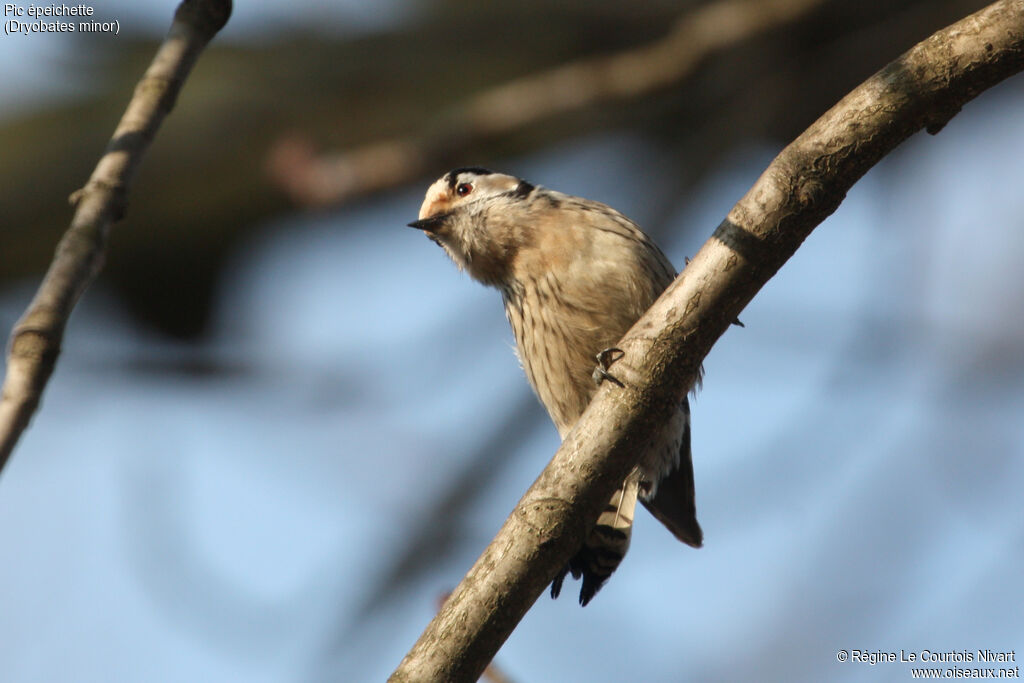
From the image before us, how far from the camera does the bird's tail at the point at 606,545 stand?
3773 millimetres

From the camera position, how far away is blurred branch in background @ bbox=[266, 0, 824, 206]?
396cm

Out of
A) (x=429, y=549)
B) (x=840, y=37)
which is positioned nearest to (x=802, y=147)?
(x=429, y=549)

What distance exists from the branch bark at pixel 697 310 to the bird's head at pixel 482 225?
1766mm

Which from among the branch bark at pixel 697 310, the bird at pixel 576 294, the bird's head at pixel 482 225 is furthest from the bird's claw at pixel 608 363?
the bird's head at pixel 482 225

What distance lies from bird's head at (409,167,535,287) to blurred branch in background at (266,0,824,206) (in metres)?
0.27

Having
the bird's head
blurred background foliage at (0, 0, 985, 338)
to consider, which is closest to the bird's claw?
the bird's head

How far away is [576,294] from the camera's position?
12.9 feet

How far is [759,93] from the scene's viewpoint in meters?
6.09

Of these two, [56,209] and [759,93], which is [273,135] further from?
[759,93]

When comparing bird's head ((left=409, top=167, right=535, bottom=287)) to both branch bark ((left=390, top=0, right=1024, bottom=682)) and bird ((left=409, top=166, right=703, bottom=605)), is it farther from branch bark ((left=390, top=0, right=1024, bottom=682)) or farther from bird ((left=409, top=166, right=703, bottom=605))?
branch bark ((left=390, top=0, right=1024, bottom=682))

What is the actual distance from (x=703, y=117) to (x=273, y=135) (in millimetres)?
2943

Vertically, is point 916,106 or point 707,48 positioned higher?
point 707,48

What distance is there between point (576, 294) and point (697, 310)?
1.55 meters

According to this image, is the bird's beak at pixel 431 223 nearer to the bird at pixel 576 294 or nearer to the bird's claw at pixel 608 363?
the bird at pixel 576 294
